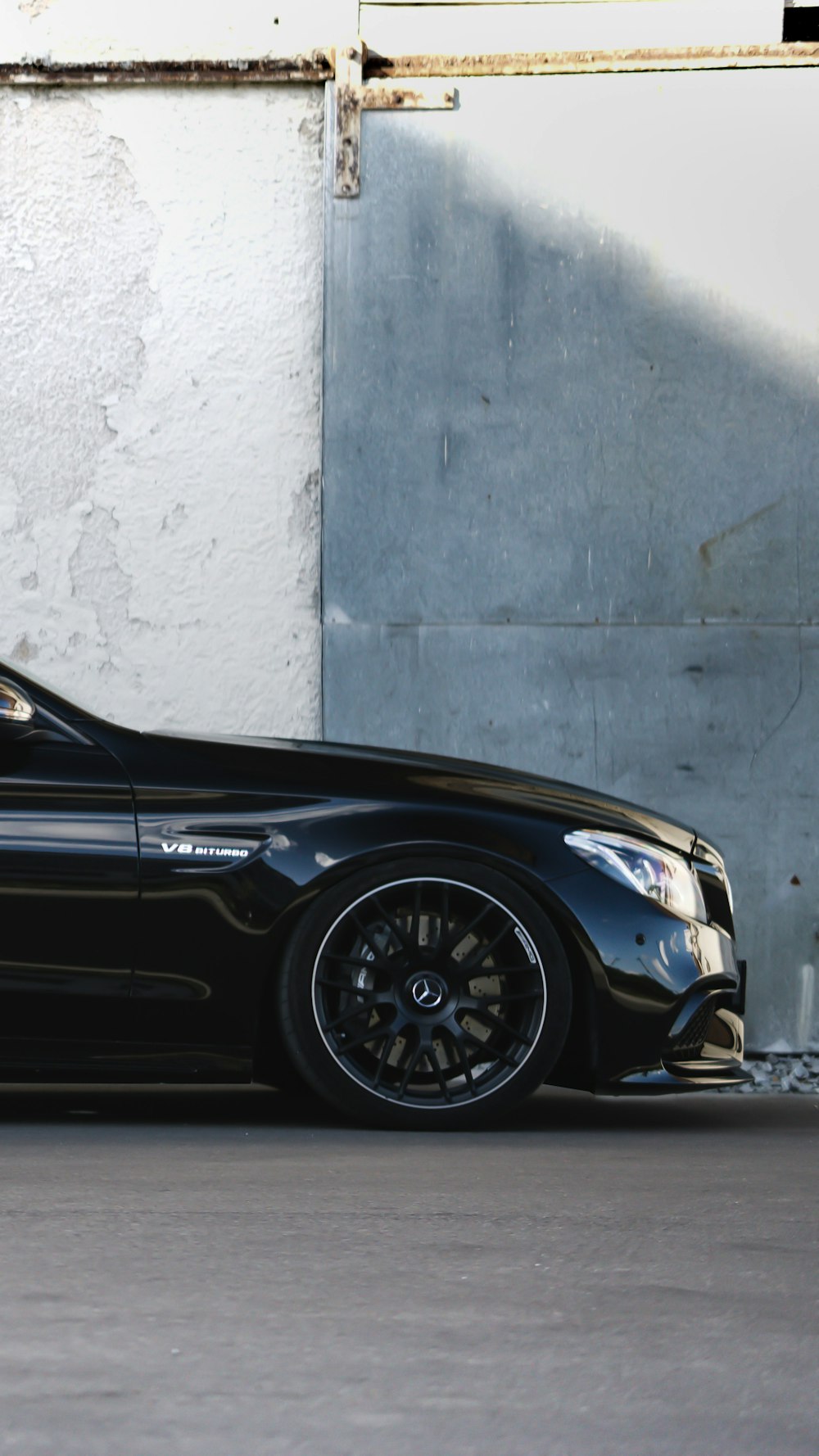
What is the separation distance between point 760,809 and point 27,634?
3.17 meters

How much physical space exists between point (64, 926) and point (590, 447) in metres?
4.05

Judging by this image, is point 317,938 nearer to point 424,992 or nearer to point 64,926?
point 424,992

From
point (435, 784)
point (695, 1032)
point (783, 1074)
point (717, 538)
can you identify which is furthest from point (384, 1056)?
point (717, 538)

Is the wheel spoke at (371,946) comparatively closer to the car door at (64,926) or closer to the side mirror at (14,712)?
the car door at (64,926)

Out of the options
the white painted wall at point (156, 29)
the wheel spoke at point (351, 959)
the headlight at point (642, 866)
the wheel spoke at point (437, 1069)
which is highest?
the white painted wall at point (156, 29)

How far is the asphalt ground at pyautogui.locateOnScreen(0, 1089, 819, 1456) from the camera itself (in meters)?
2.55

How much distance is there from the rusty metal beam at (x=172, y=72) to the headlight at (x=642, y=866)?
178 inches

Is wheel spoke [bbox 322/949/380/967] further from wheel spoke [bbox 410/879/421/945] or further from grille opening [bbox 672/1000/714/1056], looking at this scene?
grille opening [bbox 672/1000/714/1056]

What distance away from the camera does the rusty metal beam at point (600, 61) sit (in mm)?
8586

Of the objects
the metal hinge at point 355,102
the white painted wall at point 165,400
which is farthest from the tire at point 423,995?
the metal hinge at point 355,102

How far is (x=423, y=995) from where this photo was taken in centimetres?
522

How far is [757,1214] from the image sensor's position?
4105mm

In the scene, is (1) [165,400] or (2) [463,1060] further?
(1) [165,400]

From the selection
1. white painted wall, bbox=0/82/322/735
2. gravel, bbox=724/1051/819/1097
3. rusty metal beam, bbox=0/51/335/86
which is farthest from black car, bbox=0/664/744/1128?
rusty metal beam, bbox=0/51/335/86
